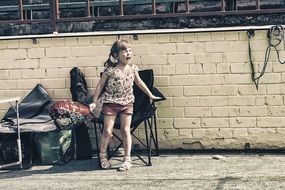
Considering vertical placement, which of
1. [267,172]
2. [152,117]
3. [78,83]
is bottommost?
[267,172]

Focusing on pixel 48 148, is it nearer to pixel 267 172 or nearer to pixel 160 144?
pixel 160 144

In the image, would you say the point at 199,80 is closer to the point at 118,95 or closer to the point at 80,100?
the point at 118,95

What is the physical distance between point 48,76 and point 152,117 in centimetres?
154

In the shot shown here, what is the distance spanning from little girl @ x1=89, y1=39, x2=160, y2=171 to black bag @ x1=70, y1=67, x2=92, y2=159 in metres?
0.60

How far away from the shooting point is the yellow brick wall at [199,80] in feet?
24.2

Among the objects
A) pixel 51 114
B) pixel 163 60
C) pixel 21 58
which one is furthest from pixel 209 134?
pixel 21 58

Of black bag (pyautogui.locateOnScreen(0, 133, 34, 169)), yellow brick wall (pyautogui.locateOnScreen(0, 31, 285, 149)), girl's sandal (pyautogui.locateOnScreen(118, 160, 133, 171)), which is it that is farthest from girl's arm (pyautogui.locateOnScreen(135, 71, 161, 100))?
black bag (pyautogui.locateOnScreen(0, 133, 34, 169))

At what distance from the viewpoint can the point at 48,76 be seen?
25.5 ft

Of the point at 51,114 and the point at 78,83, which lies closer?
the point at 51,114

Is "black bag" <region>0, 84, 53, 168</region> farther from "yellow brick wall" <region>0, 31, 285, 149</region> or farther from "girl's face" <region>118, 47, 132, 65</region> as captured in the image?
"girl's face" <region>118, 47, 132, 65</region>

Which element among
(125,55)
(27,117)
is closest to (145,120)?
(125,55)

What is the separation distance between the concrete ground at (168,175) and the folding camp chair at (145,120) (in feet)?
0.66

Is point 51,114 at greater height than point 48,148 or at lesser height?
greater

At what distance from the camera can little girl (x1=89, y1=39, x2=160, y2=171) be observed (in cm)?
680
